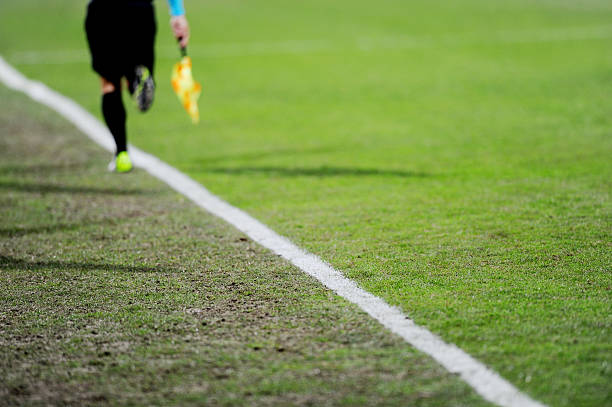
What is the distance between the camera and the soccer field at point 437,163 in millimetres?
3324

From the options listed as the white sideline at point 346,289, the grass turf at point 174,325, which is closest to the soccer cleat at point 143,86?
the white sideline at point 346,289

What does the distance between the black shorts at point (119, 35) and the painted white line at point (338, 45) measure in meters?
7.47

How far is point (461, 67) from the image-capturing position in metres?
12.1

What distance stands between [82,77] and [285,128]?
4981 millimetres

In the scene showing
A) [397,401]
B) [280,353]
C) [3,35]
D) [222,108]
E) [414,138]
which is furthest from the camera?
[3,35]

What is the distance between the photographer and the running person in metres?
6.12

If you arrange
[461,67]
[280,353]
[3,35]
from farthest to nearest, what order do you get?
[3,35] → [461,67] → [280,353]

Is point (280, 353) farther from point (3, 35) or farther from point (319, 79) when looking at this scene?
point (3, 35)

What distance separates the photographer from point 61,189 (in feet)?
19.2

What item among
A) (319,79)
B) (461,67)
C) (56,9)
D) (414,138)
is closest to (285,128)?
(414,138)

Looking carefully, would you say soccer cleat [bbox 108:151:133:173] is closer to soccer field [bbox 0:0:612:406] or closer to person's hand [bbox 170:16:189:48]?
soccer field [bbox 0:0:612:406]

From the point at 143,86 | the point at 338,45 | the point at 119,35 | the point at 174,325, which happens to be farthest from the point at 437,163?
the point at 338,45

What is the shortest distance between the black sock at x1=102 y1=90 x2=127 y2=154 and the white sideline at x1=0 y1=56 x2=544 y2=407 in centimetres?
34

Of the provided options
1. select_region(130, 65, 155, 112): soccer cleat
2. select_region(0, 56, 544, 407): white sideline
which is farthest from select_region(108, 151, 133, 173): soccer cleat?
select_region(130, 65, 155, 112): soccer cleat
